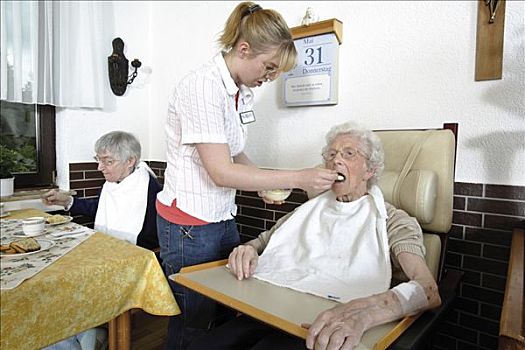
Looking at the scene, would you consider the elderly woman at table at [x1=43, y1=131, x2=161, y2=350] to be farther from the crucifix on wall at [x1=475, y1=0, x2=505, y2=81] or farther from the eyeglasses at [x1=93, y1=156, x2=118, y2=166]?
the crucifix on wall at [x1=475, y1=0, x2=505, y2=81]

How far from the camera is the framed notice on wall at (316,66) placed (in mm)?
1838

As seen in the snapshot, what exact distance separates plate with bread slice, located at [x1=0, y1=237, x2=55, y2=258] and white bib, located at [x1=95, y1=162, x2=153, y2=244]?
3.31 feet

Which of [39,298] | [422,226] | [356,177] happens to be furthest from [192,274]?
[422,226]

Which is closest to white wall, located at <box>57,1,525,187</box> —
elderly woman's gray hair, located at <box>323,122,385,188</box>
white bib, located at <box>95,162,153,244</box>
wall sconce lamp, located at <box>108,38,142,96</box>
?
wall sconce lamp, located at <box>108,38,142,96</box>

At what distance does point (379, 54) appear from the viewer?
173 centimetres

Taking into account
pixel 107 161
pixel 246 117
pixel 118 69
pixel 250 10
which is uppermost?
pixel 118 69

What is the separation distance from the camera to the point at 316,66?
1.91 metres

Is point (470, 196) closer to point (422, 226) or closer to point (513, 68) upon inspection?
point (422, 226)

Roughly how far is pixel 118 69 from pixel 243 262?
1918 millimetres

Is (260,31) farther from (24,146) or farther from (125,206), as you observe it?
(125,206)

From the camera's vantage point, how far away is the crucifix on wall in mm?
1410

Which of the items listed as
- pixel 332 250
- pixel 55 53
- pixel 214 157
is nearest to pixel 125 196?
pixel 55 53

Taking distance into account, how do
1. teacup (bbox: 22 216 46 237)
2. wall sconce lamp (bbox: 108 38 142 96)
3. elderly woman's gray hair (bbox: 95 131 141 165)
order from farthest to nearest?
wall sconce lamp (bbox: 108 38 142 96)
elderly woman's gray hair (bbox: 95 131 141 165)
teacup (bbox: 22 216 46 237)

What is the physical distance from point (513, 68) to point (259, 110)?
4.28 feet
